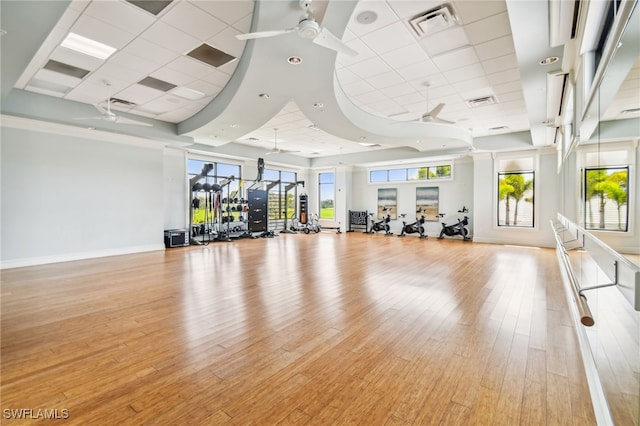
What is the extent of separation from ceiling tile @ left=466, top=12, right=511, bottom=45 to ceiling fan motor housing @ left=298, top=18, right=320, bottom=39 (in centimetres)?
218

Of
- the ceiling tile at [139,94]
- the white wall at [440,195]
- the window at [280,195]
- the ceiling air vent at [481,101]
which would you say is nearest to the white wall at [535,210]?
the white wall at [440,195]

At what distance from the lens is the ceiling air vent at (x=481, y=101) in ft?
19.8

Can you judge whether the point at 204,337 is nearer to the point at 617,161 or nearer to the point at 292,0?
the point at 617,161

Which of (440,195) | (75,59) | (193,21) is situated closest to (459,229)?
(440,195)

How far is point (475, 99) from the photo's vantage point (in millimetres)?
6117

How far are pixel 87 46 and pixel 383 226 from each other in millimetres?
11014

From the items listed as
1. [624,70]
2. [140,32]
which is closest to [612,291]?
[624,70]

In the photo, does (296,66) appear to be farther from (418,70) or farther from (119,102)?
(119,102)

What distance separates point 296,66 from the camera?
12.9 feet

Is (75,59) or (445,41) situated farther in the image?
(75,59)

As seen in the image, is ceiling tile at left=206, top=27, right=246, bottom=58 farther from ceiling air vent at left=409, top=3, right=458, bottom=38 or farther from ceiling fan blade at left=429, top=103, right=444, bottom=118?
ceiling fan blade at left=429, top=103, right=444, bottom=118

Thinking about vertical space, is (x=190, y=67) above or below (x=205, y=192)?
above

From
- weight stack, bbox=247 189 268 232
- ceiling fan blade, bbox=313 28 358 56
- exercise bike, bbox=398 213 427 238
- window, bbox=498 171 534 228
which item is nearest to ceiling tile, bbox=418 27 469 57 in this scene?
ceiling fan blade, bbox=313 28 358 56

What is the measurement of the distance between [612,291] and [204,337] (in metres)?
3.04
